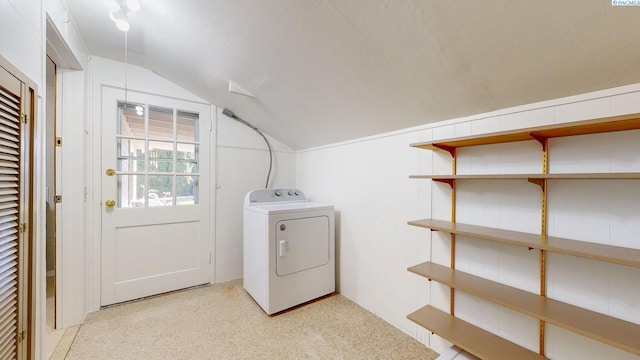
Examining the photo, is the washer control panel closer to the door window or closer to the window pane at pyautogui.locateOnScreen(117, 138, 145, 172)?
the door window

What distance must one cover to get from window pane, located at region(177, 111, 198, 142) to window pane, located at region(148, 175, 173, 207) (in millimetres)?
438

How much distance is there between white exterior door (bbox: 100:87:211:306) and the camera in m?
2.24

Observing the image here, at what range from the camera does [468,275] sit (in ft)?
4.98

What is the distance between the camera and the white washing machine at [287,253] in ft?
6.89

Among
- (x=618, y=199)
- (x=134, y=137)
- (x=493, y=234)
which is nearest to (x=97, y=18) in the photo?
(x=134, y=137)

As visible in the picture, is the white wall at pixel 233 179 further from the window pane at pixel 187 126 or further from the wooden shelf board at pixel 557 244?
the wooden shelf board at pixel 557 244

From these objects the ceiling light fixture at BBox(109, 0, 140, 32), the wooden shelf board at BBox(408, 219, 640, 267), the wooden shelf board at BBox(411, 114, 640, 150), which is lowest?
the wooden shelf board at BBox(408, 219, 640, 267)

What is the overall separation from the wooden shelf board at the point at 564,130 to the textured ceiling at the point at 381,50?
188 millimetres

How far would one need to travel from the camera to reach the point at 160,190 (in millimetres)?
2477

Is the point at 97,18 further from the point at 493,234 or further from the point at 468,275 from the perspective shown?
the point at 468,275

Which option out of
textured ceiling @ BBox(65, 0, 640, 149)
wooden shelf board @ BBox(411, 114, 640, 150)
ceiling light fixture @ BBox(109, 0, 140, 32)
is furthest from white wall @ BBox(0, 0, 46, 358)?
wooden shelf board @ BBox(411, 114, 640, 150)

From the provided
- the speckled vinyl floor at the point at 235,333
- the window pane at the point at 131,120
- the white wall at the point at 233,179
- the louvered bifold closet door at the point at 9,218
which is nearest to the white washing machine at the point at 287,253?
the speckled vinyl floor at the point at 235,333

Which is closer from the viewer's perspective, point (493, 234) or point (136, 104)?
point (493, 234)

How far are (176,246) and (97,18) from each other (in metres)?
1.95
